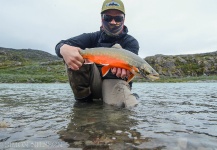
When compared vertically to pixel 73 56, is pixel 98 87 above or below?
below

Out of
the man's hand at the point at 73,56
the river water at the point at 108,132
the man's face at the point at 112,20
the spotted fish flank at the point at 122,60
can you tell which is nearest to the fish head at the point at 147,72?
the spotted fish flank at the point at 122,60

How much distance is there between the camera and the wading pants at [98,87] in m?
7.12

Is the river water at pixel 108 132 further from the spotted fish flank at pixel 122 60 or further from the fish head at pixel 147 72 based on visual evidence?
the spotted fish flank at pixel 122 60

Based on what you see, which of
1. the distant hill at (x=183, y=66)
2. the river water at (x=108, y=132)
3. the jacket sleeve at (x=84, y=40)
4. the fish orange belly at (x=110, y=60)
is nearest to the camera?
the river water at (x=108, y=132)

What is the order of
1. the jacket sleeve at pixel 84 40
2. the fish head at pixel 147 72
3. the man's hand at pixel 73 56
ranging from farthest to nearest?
1. the jacket sleeve at pixel 84 40
2. the man's hand at pixel 73 56
3. the fish head at pixel 147 72

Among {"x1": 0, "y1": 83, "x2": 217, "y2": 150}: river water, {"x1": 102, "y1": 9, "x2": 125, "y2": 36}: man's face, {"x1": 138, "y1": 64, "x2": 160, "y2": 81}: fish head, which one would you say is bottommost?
{"x1": 0, "y1": 83, "x2": 217, "y2": 150}: river water

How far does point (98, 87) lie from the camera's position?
7.84 m

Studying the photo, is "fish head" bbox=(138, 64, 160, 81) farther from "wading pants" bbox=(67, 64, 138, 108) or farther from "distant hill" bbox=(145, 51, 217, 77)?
"distant hill" bbox=(145, 51, 217, 77)

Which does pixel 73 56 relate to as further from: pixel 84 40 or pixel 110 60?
pixel 84 40

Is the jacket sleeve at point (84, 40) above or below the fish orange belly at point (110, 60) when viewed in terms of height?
above

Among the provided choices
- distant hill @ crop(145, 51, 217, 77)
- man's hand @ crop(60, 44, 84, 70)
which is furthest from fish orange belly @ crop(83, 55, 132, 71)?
distant hill @ crop(145, 51, 217, 77)

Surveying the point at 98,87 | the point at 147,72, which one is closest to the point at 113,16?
the point at 98,87

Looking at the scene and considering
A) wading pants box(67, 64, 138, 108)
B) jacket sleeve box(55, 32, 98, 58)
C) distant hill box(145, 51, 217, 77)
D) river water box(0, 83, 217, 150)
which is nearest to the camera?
river water box(0, 83, 217, 150)

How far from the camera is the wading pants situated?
7117mm
